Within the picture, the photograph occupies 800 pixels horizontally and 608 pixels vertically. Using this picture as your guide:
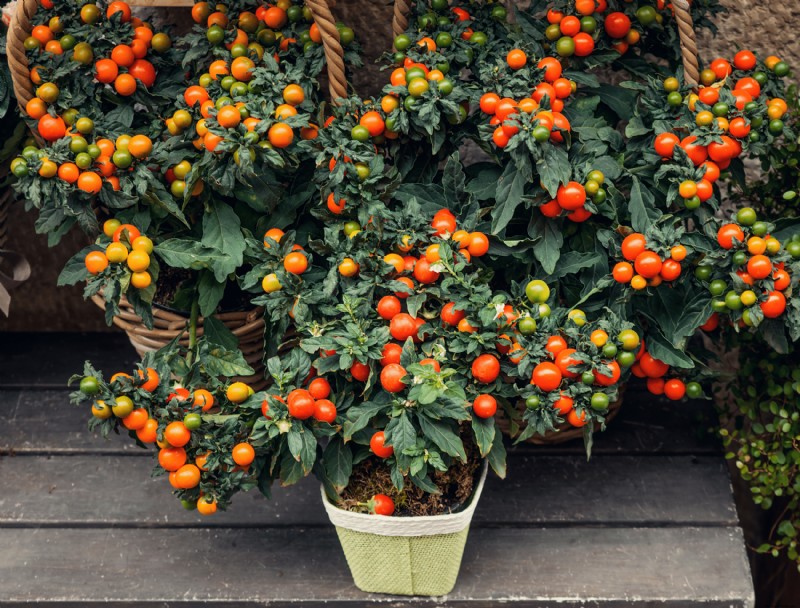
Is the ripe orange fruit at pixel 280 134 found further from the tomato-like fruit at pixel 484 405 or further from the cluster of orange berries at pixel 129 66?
the tomato-like fruit at pixel 484 405

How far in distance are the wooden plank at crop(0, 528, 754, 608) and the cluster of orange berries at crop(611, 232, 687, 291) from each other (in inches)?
17.9

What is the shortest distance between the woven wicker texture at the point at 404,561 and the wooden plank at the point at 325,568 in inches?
0.9

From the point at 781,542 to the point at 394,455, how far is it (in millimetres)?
768

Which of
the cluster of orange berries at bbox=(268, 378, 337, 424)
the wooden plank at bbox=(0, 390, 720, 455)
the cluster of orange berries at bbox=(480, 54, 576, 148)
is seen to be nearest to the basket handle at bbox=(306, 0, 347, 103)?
the cluster of orange berries at bbox=(480, 54, 576, 148)

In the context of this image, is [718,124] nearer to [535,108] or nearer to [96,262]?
[535,108]

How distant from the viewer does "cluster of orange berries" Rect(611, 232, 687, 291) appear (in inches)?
45.8

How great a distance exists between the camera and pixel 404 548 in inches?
47.6

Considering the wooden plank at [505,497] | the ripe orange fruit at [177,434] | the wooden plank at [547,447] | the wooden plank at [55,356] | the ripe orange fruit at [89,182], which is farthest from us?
the wooden plank at [55,356]

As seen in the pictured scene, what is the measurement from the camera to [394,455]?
1160 mm

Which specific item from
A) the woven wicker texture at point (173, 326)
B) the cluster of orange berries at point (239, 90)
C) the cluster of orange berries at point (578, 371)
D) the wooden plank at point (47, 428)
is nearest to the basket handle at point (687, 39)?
the cluster of orange berries at point (578, 371)

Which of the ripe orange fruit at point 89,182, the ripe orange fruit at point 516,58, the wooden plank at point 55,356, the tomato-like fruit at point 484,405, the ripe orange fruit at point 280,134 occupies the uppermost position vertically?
the ripe orange fruit at point 516,58

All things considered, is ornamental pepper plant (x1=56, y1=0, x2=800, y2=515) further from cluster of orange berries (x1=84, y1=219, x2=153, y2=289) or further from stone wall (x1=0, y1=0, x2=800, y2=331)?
stone wall (x1=0, y1=0, x2=800, y2=331)

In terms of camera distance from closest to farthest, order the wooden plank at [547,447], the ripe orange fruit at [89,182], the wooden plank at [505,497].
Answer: the ripe orange fruit at [89,182] < the wooden plank at [505,497] < the wooden plank at [547,447]

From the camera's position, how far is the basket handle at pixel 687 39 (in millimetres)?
1258
